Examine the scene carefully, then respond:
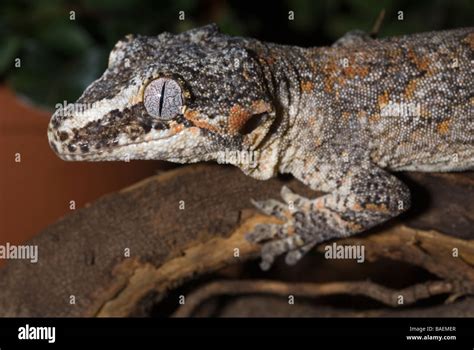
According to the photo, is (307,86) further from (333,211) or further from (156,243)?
(156,243)

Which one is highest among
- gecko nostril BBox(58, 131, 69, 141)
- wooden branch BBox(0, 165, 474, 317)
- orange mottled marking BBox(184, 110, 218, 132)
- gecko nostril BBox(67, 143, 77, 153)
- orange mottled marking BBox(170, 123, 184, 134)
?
orange mottled marking BBox(184, 110, 218, 132)

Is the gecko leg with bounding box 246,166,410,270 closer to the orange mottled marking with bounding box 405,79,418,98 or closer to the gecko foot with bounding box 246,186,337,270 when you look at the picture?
the gecko foot with bounding box 246,186,337,270


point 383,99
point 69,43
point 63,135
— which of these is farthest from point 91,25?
point 383,99

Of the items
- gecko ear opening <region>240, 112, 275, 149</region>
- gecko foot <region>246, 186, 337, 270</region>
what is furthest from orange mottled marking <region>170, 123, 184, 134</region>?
gecko foot <region>246, 186, 337, 270</region>

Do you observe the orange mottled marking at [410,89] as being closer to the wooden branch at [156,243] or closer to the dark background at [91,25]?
the wooden branch at [156,243]

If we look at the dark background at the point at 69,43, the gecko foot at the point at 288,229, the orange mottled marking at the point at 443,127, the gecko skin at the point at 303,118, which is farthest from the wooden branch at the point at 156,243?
the dark background at the point at 69,43

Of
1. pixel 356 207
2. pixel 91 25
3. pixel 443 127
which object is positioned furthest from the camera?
pixel 91 25

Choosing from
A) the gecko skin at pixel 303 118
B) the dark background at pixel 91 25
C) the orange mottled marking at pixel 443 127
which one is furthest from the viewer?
the dark background at pixel 91 25
